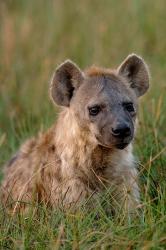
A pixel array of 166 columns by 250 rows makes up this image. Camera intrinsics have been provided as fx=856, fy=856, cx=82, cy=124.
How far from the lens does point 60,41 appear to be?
9703mm

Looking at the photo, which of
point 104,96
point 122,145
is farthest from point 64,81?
point 122,145

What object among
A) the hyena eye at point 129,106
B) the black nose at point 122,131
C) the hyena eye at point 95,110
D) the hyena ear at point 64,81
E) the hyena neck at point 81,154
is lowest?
the hyena neck at point 81,154

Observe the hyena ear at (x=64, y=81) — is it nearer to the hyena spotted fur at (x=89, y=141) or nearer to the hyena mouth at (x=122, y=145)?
the hyena spotted fur at (x=89, y=141)

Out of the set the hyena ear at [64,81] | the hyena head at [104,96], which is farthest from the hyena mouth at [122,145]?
the hyena ear at [64,81]

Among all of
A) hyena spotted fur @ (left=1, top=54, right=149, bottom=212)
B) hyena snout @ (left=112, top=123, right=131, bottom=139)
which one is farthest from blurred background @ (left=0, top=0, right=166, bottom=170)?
hyena snout @ (left=112, top=123, right=131, bottom=139)

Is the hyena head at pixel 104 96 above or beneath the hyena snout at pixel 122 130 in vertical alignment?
above

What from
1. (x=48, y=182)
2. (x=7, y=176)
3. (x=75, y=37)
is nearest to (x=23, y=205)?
(x=48, y=182)

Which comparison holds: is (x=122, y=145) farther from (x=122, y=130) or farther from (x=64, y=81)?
(x=64, y=81)

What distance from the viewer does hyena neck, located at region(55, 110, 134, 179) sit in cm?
539

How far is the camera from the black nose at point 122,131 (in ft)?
16.5

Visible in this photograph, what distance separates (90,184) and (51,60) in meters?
3.90

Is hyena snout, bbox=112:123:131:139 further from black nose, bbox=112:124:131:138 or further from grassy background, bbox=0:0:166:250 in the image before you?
grassy background, bbox=0:0:166:250

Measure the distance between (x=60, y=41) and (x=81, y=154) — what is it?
175 inches

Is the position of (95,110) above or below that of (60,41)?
below
